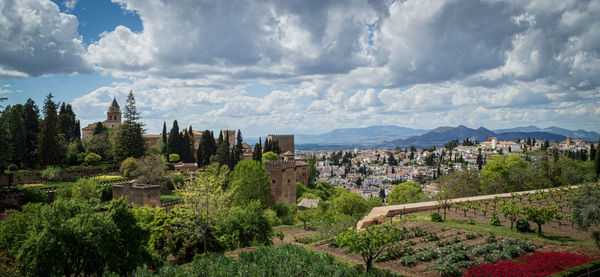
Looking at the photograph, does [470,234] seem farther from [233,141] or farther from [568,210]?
[233,141]

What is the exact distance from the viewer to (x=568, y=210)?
2119 centimetres

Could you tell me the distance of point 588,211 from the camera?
46.0 feet

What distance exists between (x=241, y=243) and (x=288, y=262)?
7150 millimetres

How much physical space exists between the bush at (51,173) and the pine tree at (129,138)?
8.52 m

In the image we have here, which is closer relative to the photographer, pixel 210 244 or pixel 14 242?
pixel 14 242

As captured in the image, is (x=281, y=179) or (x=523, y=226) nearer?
(x=523, y=226)

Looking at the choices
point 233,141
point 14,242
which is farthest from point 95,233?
point 233,141

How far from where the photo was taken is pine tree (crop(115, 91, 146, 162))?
137 feet

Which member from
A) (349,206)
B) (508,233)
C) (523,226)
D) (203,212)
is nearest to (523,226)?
(523,226)

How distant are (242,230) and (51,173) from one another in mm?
24865

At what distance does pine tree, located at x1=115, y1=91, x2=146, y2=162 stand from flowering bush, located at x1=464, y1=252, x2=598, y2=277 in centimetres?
4071

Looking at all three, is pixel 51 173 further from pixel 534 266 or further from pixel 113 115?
pixel 113 115

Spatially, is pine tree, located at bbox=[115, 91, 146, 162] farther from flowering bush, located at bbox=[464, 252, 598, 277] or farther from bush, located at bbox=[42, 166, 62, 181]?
flowering bush, located at bbox=[464, 252, 598, 277]

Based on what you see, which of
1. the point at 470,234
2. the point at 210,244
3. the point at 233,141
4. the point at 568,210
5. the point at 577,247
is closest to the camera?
the point at 577,247
